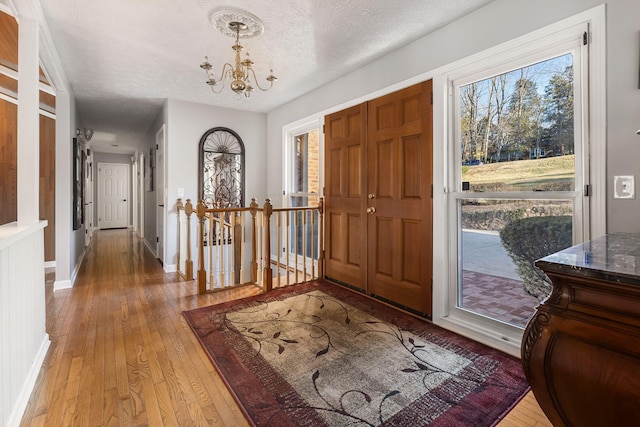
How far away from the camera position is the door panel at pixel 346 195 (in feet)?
10.8

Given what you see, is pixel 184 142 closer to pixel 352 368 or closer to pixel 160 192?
pixel 160 192

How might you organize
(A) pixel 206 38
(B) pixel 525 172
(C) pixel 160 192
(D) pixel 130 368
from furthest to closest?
(C) pixel 160 192 → (A) pixel 206 38 → (B) pixel 525 172 → (D) pixel 130 368

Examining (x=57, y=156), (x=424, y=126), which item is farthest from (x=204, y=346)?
(x=57, y=156)

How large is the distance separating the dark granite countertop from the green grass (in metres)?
0.88

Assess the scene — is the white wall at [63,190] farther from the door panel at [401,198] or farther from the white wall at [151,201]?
the door panel at [401,198]

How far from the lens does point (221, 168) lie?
Answer: 190 inches

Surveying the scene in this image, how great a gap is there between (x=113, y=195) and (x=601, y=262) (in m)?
11.1

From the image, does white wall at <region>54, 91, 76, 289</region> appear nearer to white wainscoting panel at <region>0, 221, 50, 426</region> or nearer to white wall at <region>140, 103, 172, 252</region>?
white wall at <region>140, 103, 172, 252</region>

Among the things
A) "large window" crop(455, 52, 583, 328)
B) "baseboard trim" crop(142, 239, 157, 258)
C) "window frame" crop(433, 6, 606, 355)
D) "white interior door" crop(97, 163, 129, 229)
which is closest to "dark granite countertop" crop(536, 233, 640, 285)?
"window frame" crop(433, 6, 606, 355)

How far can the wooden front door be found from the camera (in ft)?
8.79

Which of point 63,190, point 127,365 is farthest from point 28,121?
point 63,190

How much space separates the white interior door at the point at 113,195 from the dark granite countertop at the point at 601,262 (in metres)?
10.9

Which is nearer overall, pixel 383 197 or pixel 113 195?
pixel 383 197

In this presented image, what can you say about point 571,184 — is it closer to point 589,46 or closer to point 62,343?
point 589,46
